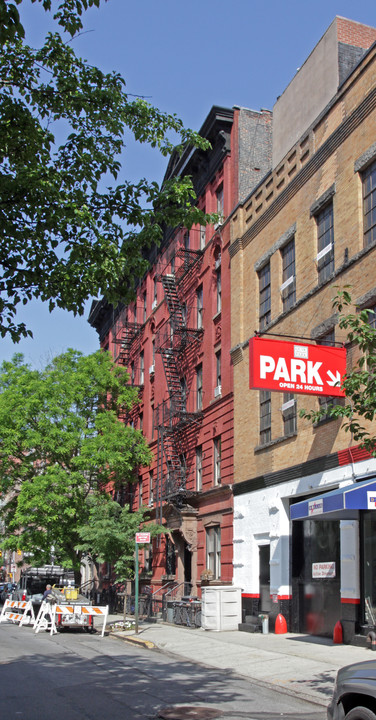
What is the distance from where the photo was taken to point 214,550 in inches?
1068

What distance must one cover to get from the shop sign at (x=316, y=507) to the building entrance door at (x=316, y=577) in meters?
2.06

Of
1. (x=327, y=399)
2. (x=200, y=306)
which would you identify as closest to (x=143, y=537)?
(x=327, y=399)

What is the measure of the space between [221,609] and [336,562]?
5.83 metres

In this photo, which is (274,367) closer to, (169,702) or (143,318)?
(169,702)

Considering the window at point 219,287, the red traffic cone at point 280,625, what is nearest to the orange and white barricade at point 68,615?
the red traffic cone at point 280,625

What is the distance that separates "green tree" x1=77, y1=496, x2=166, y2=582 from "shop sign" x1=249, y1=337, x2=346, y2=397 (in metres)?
13.8

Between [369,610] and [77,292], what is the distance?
33.7ft

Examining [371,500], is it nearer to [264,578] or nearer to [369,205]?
[369,205]

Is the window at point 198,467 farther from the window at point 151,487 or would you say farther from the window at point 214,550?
the window at point 151,487

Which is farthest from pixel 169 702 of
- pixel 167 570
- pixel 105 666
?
pixel 167 570

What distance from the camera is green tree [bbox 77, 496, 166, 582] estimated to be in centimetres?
2962

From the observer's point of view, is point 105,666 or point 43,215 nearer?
point 43,215

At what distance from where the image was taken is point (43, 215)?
33.0ft

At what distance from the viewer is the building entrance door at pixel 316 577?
18219 mm
